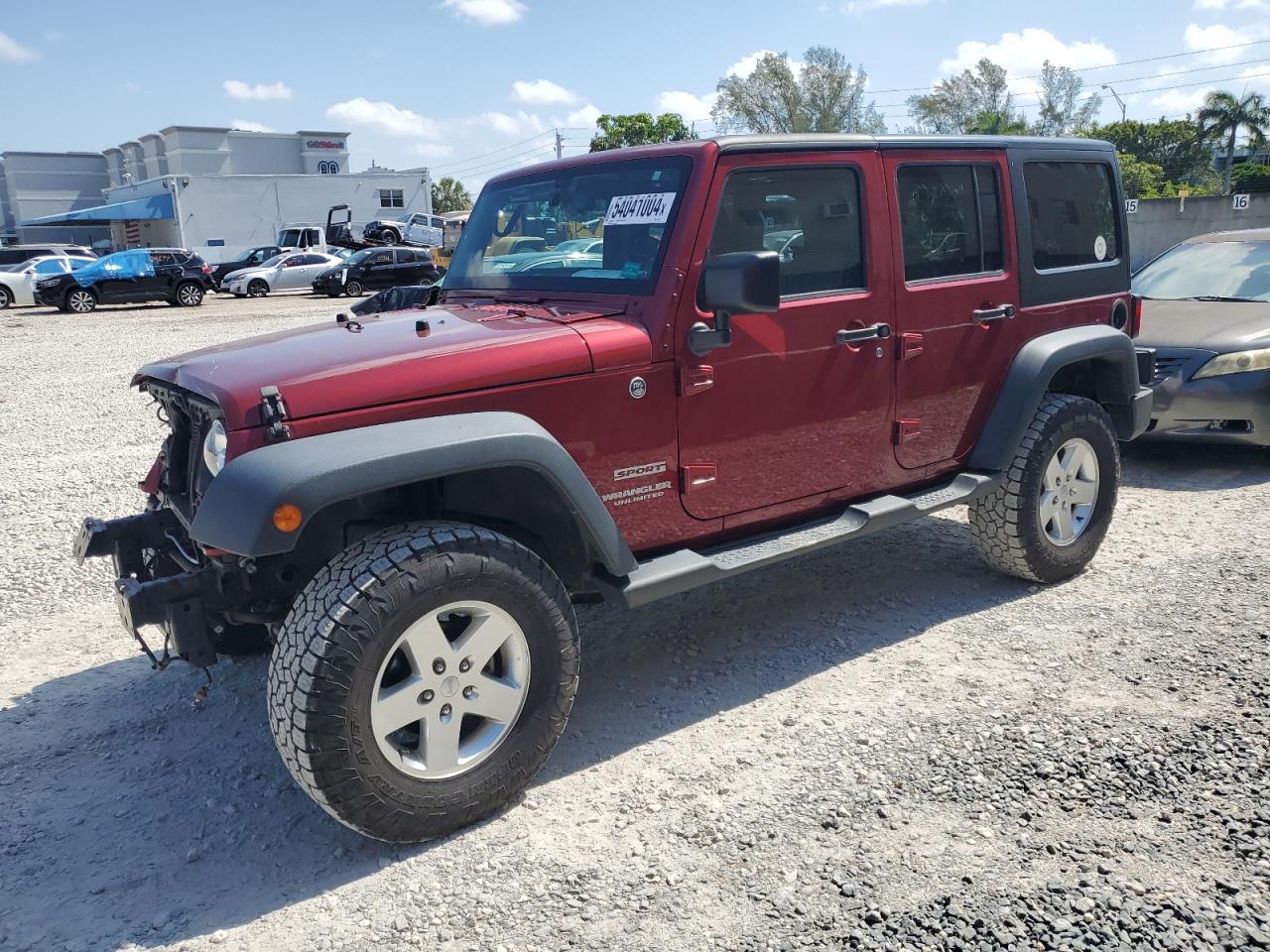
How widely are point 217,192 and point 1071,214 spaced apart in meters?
51.7

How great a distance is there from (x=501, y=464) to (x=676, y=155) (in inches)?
55.3

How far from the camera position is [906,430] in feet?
14.1

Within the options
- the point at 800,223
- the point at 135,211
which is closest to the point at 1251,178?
the point at 800,223

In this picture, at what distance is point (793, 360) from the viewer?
12.5 feet

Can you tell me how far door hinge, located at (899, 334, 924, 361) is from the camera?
13.6 feet

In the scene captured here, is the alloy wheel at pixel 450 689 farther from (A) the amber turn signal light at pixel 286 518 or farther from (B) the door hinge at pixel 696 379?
(B) the door hinge at pixel 696 379

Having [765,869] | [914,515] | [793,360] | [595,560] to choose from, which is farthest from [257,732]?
[914,515]

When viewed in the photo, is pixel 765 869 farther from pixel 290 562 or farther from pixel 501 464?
pixel 290 562

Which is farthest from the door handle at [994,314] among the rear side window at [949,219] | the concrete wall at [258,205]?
the concrete wall at [258,205]

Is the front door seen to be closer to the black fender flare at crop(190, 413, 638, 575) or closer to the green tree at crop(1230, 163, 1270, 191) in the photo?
the black fender flare at crop(190, 413, 638, 575)

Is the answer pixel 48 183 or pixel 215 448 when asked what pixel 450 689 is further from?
pixel 48 183

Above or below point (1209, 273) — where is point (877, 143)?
above

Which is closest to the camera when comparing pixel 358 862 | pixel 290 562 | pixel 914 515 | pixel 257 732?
pixel 358 862

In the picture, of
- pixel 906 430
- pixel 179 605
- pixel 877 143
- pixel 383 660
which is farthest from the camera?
pixel 906 430
